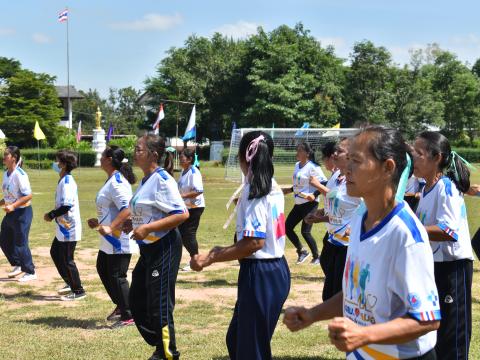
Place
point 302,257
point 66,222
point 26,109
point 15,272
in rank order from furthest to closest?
point 26,109 → point 302,257 → point 15,272 → point 66,222

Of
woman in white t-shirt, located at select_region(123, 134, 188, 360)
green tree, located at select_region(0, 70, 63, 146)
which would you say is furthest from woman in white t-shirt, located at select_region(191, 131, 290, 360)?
green tree, located at select_region(0, 70, 63, 146)

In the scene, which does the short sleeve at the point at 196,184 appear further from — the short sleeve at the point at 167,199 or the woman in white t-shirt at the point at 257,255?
the woman in white t-shirt at the point at 257,255

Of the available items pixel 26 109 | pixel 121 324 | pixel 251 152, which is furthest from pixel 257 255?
pixel 26 109

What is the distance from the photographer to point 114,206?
6926 millimetres

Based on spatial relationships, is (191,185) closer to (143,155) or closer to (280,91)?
(143,155)

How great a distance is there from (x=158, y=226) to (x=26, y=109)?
62.9 m

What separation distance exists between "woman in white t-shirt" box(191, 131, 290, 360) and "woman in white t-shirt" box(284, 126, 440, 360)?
1.25m

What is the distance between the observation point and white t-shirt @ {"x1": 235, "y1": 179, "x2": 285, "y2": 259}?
3.92 m

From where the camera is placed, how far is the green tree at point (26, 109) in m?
63.1

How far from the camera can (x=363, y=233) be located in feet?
8.45

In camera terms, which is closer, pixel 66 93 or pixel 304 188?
pixel 304 188

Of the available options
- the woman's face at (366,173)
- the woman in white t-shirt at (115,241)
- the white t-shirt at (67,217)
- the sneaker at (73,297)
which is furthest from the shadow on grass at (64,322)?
the woman's face at (366,173)

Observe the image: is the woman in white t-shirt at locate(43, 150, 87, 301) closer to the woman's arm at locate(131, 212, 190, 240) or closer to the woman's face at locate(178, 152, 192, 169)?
the woman's face at locate(178, 152, 192, 169)

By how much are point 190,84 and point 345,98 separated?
1555cm
